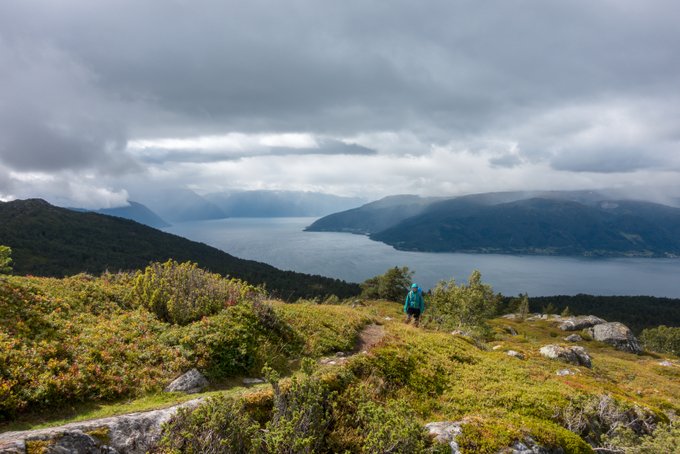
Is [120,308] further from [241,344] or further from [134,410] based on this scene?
[134,410]

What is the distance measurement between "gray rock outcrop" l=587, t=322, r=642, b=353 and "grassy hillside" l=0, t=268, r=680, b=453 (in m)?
92.2

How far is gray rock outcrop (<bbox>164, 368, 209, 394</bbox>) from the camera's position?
29.1 feet

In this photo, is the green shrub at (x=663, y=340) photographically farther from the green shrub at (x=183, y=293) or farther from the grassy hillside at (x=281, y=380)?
the green shrub at (x=183, y=293)

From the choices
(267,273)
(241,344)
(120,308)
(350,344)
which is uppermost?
(120,308)

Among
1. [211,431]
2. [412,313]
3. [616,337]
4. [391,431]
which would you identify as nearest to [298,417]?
[211,431]

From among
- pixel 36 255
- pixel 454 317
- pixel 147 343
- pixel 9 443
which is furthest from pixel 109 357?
pixel 36 255

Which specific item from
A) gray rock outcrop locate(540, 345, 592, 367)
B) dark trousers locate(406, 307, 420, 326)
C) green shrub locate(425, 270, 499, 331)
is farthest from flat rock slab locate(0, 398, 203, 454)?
green shrub locate(425, 270, 499, 331)

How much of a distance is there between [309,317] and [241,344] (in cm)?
503

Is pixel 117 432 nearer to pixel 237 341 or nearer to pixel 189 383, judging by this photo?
pixel 189 383

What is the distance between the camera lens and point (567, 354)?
80.7 ft

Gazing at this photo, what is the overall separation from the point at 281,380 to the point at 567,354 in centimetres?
2494

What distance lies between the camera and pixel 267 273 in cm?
17725

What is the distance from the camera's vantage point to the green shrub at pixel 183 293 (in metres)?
13.1

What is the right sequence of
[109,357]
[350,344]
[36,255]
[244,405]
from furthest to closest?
[36,255]
[350,344]
[109,357]
[244,405]
